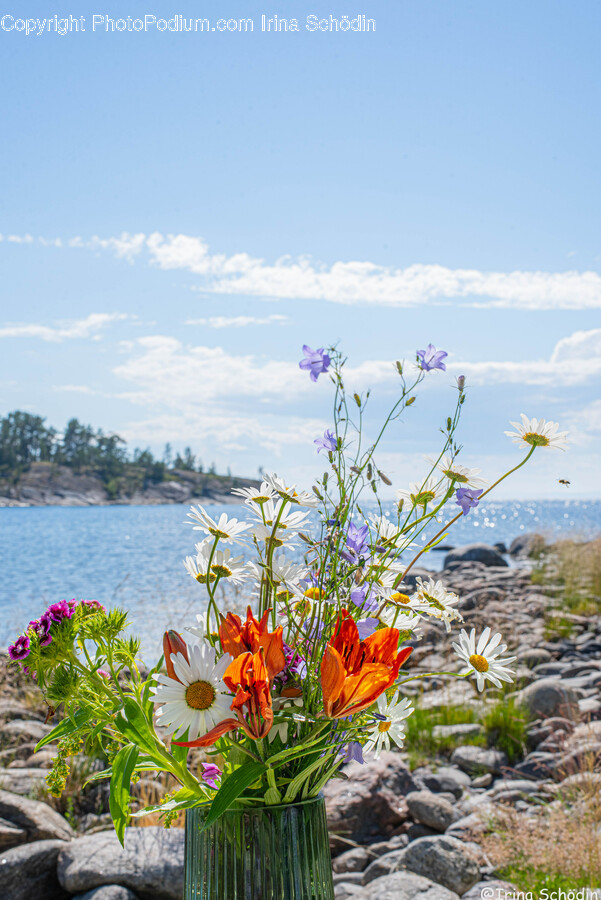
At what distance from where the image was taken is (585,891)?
2.65 metres

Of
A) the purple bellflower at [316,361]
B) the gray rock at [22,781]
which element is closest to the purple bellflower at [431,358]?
the purple bellflower at [316,361]

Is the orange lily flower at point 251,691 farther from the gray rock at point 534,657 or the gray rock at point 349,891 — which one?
the gray rock at point 534,657

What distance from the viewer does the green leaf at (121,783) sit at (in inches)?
36.8

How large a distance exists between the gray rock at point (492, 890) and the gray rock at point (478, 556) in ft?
50.9

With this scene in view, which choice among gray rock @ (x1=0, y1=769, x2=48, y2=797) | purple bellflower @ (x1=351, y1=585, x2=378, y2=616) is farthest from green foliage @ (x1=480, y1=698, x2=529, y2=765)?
purple bellflower @ (x1=351, y1=585, x2=378, y2=616)

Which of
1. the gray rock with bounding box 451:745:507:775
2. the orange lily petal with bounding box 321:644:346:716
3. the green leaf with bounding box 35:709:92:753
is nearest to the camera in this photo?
the orange lily petal with bounding box 321:644:346:716

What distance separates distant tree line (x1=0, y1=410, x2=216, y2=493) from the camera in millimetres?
65000

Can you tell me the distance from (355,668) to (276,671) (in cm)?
10

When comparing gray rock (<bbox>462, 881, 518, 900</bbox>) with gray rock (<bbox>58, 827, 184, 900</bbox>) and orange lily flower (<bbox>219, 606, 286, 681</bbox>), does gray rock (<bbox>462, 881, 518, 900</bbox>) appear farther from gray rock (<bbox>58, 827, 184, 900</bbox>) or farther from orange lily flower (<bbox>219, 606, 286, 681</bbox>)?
orange lily flower (<bbox>219, 606, 286, 681</bbox>)

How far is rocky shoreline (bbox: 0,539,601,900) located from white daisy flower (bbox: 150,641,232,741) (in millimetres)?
609

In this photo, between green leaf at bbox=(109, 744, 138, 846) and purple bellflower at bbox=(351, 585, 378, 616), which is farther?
purple bellflower at bbox=(351, 585, 378, 616)

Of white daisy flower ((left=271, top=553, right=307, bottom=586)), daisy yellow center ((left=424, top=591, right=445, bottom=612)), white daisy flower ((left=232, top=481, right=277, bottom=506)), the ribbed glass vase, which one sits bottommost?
the ribbed glass vase

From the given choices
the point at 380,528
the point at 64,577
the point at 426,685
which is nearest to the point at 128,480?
the point at 64,577

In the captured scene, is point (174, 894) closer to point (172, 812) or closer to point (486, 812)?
point (486, 812)
